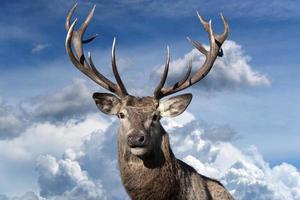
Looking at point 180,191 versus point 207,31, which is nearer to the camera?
point 180,191

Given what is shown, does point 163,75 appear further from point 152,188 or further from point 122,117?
point 152,188

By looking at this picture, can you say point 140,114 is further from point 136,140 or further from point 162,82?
point 162,82

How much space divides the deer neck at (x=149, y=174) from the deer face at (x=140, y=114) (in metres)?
0.17

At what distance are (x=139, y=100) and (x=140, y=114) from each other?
0.41 metres

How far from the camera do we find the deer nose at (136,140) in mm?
9234

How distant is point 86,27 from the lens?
12656mm

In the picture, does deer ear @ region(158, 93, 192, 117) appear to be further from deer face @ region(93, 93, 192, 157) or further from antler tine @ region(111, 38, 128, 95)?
antler tine @ region(111, 38, 128, 95)

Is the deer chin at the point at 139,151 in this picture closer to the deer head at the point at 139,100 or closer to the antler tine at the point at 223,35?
the deer head at the point at 139,100

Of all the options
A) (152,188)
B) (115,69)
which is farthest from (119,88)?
(152,188)

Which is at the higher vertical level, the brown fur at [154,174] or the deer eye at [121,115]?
the deer eye at [121,115]

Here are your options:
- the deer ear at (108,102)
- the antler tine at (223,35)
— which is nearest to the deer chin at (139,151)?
the deer ear at (108,102)

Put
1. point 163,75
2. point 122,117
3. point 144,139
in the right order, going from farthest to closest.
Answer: point 163,75 → point 122,117 → point 144,139

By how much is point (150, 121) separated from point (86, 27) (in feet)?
12.0

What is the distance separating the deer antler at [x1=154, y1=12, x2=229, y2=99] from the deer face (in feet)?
0.86
